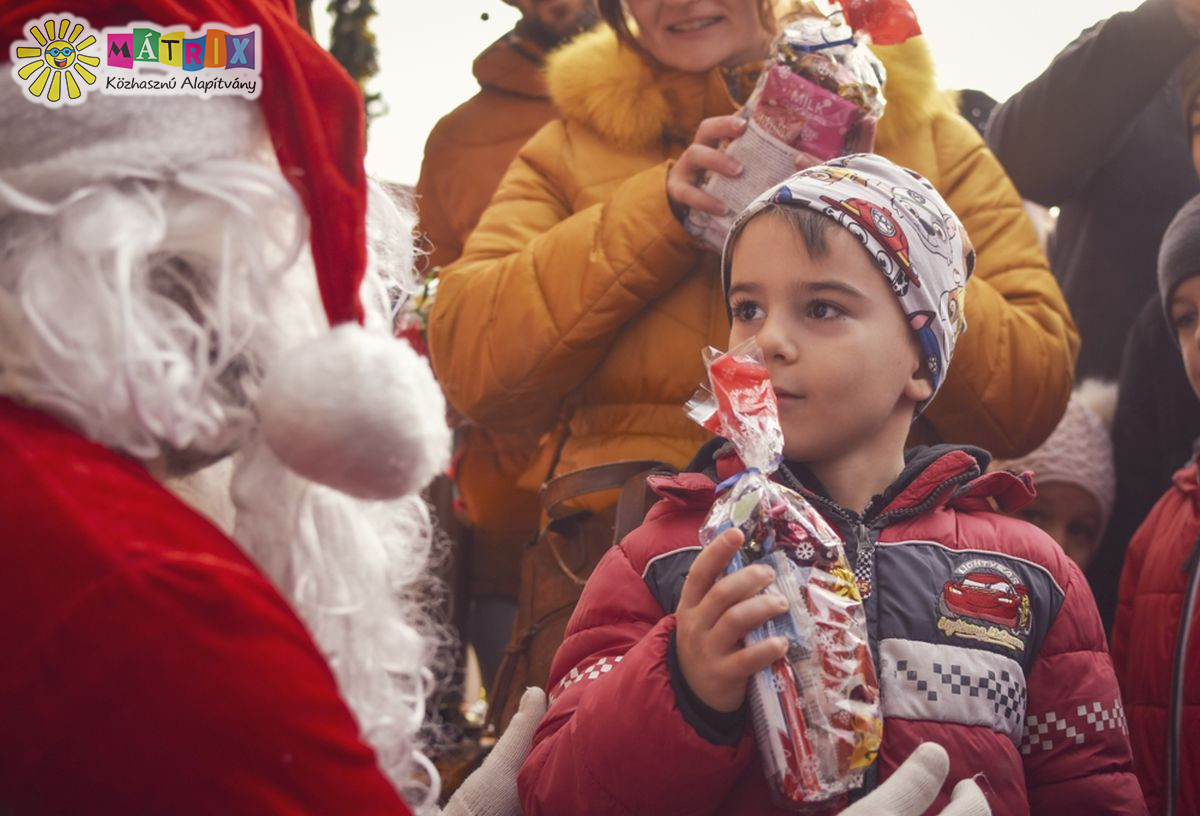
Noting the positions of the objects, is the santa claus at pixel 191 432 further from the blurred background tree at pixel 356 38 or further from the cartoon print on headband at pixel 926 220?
the blurred background tree at pixel 356 38

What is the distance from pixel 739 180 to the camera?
7.41 ft

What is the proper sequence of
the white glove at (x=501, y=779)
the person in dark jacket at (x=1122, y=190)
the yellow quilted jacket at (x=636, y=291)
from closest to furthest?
the white glove at (x=501, y=779)
the yellow quilted jacket at (x=636, y=291)
the person in dark jacket at (x=1122, y=190)

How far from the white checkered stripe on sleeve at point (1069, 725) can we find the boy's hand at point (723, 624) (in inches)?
20.8

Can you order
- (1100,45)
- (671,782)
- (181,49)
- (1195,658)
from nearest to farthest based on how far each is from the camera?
1. (181,49)
2. (671,782)
3. (1195,658)
4. (1100,45)

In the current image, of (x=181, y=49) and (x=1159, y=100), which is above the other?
(x=181, y=49)

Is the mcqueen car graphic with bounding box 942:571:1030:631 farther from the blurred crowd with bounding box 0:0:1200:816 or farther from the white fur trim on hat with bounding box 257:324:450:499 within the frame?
the white fur trim on hat with bounding box 257:324:450:499

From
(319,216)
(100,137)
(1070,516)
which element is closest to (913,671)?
(319,216)

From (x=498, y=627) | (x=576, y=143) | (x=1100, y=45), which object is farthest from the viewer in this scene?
(x=498, y=627)

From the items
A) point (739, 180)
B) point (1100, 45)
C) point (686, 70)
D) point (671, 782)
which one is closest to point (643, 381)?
point (739, 180)

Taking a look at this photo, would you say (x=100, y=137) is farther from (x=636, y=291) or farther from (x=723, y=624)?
(x=636, y=291)

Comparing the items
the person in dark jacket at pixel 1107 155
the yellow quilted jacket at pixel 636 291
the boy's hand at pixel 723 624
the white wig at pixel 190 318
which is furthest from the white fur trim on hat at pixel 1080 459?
the white wig at pixel 190 318

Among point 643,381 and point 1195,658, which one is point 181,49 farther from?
point 1195,658

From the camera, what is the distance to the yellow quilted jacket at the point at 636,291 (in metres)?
2.41

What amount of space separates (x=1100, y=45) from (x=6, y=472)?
256 centimetres
